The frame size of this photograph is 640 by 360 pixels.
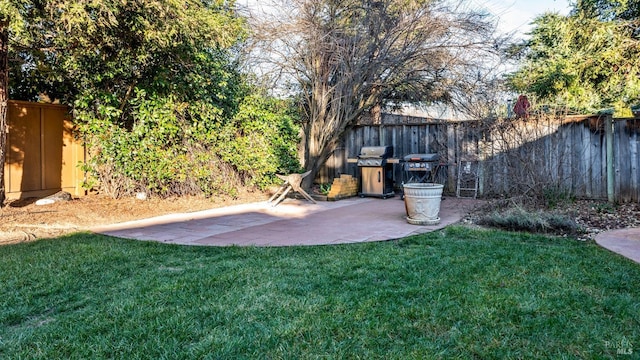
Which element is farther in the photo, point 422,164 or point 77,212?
point 422,164

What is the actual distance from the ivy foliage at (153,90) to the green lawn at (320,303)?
2817 mm

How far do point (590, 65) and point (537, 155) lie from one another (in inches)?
240

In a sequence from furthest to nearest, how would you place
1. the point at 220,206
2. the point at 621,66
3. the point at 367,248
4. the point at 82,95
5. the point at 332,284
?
1. the point at 621,66
2. the point at 220,206
3. the point at 82,95
4. the point at 367,248
5. the point at 332,284

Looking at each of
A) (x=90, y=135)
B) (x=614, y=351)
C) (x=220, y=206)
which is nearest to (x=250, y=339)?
(x=614, y=351)

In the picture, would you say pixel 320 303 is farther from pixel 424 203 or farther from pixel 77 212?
pixel 77 212

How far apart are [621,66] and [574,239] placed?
25.9ft

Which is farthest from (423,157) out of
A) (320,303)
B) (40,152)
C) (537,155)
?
(40,152)

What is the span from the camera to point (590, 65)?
10.3m

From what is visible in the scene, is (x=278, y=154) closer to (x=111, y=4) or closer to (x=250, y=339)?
(x=111, y=4)

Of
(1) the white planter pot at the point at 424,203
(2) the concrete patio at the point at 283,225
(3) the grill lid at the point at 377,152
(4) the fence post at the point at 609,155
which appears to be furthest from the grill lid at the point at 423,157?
(4) the fence post at the point at 609,155

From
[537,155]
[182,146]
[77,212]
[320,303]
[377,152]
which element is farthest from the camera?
[377,152]

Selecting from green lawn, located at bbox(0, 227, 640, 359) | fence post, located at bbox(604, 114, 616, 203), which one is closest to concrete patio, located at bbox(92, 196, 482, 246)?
green lawn, located at bbox(0, 227, 640, 359)

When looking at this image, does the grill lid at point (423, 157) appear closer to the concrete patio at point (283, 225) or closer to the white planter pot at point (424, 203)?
the concrete patio at point (283, 225)

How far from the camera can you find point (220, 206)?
6957 millimetres
